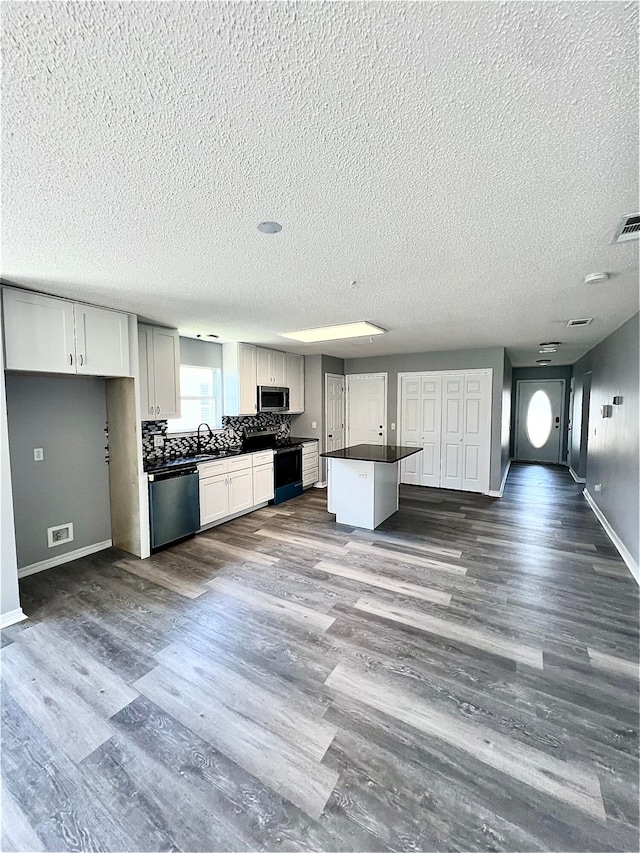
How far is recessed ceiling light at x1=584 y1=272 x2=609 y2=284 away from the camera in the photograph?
2.48 meters

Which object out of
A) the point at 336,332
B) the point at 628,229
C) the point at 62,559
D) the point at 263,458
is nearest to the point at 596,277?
the point at 628,229

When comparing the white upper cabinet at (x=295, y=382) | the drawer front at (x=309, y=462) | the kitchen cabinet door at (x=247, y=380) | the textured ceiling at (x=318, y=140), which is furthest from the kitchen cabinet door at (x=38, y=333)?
the drawer front at (x=309, y=462)

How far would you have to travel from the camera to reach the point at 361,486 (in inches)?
176

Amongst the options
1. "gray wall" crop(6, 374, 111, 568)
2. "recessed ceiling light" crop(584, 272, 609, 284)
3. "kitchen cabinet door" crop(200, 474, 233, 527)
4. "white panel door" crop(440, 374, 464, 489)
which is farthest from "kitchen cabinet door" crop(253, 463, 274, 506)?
"recessed ceiling light" crop(584, 272, 609, 284)

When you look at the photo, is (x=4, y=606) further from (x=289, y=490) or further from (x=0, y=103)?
(x=289, y=490)

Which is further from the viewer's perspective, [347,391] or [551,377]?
[551,377]

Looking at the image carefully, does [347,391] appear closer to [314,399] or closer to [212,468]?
[314,399]

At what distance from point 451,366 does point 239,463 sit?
13.0 ft

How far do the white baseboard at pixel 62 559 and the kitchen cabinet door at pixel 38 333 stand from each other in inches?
72.6

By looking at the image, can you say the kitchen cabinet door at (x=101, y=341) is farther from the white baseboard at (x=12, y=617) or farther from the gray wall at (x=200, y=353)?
the white baseboard at (x=12, y=617)

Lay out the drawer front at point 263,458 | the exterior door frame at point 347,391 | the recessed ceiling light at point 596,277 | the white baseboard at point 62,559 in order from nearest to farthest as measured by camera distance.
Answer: the recessed ceiling light at point 596,277 → the white baseboard at point 62,559 → the drawer front at point 263,458 → the exterior door frame at point 347,391

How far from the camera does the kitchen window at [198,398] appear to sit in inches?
194

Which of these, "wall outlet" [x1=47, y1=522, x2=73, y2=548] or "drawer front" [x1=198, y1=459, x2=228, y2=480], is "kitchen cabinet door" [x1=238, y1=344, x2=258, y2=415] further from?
"wall outlet" [x1=47, y1=522, x2=73, y2=548]

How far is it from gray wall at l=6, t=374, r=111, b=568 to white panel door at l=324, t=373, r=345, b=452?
3780 mm
